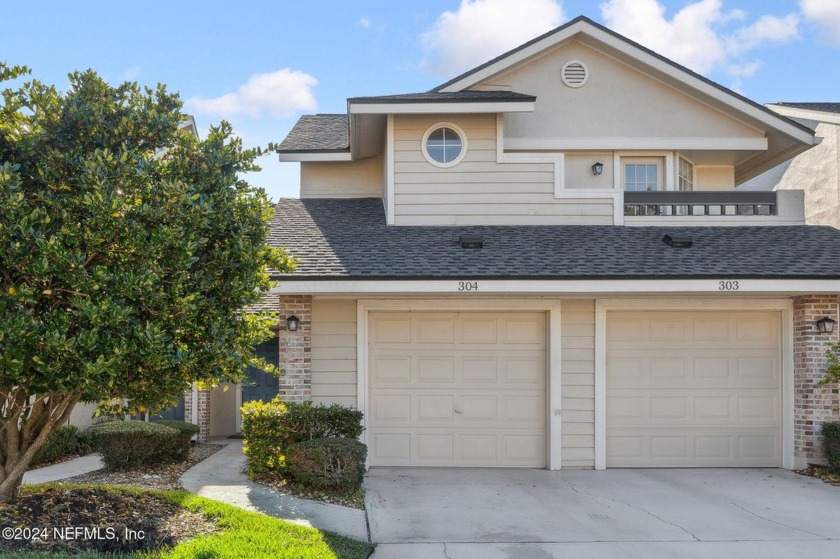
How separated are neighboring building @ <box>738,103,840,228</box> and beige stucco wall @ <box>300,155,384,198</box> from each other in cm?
1041

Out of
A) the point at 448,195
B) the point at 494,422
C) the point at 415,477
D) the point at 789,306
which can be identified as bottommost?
the point at 415,477

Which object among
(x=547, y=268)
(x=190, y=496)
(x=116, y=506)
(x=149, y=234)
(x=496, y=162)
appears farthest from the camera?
(x=496, y=162)

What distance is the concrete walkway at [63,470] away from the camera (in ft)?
29.7

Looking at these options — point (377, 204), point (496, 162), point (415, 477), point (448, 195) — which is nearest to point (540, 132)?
point (496, 162)

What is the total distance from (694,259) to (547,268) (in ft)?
7.48

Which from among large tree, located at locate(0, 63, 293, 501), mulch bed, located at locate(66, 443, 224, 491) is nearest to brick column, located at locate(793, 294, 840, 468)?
large tree, located at locate(0, 63, 293, 501)

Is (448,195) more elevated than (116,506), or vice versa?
(448,195)

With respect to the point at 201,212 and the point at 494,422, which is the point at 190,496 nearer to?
the point at 201,212

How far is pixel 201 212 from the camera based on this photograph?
581 centimetres

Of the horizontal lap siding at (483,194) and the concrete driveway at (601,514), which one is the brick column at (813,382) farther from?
the horizontal lap siding at (483,194)

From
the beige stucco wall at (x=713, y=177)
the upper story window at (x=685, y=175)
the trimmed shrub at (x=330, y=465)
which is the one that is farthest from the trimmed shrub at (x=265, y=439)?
the beige stucco wall at (x=713, y=177)

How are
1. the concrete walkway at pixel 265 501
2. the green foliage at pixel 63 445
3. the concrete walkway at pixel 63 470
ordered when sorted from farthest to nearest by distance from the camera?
the green foliage at pixel 63 445 < the concrete walkway at pixel 63 470 < the concrete walkway at pixel 265 501

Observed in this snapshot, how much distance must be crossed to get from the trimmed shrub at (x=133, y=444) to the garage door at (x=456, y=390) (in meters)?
3.08

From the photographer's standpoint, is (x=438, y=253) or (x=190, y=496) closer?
(x=190, y=496)
